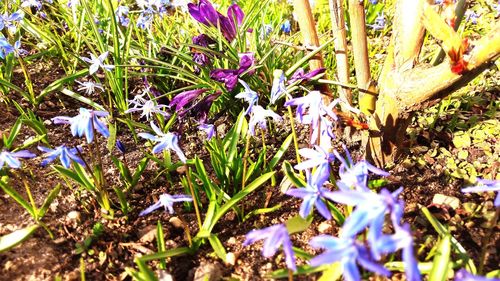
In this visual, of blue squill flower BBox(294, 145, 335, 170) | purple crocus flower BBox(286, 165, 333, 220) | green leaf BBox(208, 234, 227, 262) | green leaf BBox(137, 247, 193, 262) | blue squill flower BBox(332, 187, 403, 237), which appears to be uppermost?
blue squill flower BBox(332, 187, 403, 237)

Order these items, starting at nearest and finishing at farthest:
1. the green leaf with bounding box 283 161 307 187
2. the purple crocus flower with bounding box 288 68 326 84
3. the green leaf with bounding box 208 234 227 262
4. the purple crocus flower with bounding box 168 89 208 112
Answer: the green leaf with bounding box 208 234 227 262
the green leaf with bounding box 283 161 307 187
the purple crocus flower with bounding box 288 68 326 84
the purple crocus flower with bounding box 168 89 208 112

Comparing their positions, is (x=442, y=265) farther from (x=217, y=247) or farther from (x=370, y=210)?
(x=217, y=247)

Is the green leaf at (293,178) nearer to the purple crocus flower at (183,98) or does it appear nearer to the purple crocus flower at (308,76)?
the purple crocus flower at (308,76)

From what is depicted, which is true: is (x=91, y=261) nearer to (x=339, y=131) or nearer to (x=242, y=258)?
(x=242, y=258)

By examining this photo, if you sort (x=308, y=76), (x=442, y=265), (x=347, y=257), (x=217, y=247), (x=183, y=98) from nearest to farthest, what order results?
(x=347, y=257) < (x=442, y=265) < (x=217, y=247) < (x=308, y=76) < (x=183, y=98)

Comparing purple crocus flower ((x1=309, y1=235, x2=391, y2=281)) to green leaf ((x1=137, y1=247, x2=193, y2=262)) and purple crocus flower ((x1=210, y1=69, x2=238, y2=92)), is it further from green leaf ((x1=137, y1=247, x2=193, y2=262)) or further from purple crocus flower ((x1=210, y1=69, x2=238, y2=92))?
purple crocus flower ((x1=210, y1=69, x2=238, y2=92))

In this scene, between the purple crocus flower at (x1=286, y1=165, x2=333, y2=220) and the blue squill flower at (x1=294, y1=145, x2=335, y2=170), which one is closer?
the purple crocus flower at (x1=286, y1=165, x2=333, y2=220)

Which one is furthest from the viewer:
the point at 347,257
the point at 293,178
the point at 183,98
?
the point at 183,98

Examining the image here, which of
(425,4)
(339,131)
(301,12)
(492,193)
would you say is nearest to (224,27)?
(301,12)

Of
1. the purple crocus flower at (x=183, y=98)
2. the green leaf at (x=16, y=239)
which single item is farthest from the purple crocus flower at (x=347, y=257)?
the purple crocus flower at (x=183, y=98)

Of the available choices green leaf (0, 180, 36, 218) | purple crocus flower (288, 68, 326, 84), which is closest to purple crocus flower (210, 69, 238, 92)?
purple crocus flower (288, 68, 326, 84)

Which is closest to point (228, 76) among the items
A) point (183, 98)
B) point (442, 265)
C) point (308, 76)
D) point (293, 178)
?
point (183, 98)

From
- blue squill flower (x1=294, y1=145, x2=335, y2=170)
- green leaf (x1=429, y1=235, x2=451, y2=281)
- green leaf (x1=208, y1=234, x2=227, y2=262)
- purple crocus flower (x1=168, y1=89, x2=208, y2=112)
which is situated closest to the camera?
green leaf (x1=429, y1=235, x2=451, y2=281)
